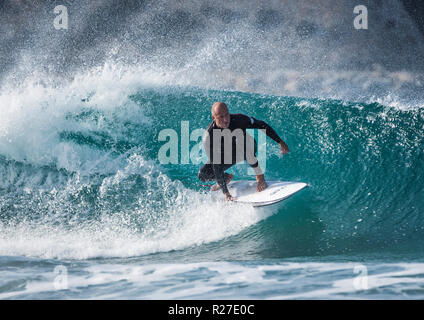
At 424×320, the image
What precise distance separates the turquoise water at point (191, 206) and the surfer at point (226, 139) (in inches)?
20.1

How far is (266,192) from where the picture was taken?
15.9 feet

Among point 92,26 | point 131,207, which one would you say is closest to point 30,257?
point 131,207

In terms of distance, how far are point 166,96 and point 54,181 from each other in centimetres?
289

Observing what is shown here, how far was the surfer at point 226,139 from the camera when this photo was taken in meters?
4.23

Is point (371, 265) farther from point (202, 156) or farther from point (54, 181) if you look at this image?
point (54, 181)

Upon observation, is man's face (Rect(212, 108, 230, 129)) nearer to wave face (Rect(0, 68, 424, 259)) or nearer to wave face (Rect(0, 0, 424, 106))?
wave face (Rect(0, 68, 424, 259))

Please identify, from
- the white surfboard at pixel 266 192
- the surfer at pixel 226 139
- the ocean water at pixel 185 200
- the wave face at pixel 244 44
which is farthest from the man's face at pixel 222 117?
the wave face at pixel 244 44

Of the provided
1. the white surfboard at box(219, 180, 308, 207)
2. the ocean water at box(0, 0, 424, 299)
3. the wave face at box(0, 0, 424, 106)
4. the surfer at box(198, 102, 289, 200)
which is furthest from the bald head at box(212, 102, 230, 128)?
the wave face at box(0, 0, 424, 106)

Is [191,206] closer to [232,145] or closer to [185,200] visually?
[185,200]

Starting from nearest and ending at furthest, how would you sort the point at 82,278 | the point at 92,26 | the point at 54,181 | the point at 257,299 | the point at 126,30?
1. the point at 257,299
2. the point at 82,278
3. the point at 54,181
4. the point at 92,26
5. the point at 126,30

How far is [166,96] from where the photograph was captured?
8094mm

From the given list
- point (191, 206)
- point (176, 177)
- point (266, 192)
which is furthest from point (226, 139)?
point (176, 177)

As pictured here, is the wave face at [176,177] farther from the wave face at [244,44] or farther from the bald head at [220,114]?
the wave face at [244,44]

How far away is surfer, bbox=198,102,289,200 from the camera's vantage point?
4.23 meters
